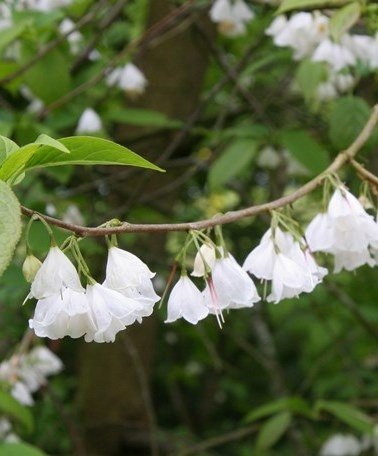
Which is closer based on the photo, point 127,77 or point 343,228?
point 343,228

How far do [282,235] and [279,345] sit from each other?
5.13 m

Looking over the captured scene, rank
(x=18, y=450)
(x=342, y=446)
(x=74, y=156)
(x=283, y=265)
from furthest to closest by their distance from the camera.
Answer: (x=342, y=446) < (x=18, y=450) < (x=283, y=265) < (x=74, y=156)

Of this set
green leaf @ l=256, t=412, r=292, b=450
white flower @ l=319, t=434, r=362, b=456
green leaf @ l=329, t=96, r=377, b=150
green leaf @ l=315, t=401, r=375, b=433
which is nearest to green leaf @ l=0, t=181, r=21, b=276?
green leaf @ l=329, t=96, r=377, b=150

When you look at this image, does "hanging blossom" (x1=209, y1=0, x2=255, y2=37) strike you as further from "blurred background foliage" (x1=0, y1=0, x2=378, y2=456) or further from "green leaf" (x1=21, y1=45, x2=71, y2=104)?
"green leaf" (x1=21, y1=45, x2=71, y2=104)

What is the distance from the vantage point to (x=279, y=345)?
6676 mm

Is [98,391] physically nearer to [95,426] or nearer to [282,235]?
[95,426]

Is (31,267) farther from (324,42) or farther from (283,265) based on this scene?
(324,42)

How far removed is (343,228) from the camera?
1665 millimetres

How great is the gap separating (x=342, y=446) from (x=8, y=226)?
9.96 feet

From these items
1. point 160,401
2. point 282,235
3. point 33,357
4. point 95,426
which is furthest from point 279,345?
point 282,235

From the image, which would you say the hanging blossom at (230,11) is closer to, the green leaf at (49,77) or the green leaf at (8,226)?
the green leaf at (49,77)

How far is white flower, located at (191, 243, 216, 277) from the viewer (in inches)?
60.3

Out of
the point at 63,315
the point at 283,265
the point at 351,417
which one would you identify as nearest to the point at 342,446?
the point at 351,417

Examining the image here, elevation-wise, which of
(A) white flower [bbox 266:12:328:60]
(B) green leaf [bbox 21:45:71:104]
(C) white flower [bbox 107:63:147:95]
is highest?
(B) green leaf [bbox 21:45:71:104]
